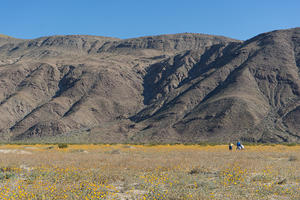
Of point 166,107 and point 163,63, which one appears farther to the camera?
point 163,63

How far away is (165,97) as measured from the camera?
78312 millimetres

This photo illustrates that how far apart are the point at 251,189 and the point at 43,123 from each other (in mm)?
66711

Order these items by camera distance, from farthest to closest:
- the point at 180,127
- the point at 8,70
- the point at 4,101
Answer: the point at 8,70, the point at 4,101, the point at 180,127

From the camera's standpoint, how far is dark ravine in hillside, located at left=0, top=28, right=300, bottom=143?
57.6 meters

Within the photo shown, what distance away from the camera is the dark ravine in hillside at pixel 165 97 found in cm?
5759

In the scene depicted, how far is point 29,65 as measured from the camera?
98250 mm

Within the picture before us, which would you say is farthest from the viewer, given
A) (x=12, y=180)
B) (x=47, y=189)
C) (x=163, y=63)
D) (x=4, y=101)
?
(x=163, y=63)

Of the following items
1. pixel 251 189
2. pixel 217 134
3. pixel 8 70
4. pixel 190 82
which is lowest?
pixel 217 134

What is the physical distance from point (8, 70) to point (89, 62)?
2608 centimetres

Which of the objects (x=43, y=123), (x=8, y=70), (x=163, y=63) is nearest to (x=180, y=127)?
(x=43, y=123)

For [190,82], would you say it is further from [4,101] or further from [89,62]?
[4,101]

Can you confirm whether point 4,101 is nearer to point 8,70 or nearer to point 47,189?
point 8,70

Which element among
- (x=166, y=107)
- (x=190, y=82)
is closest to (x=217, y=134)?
(x=166, y=107)

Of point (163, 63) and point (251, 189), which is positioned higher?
point (163, 63)
